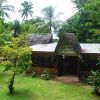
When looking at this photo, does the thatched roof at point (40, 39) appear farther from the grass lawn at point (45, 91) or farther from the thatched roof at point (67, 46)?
the grass lawn at point (45, 91)

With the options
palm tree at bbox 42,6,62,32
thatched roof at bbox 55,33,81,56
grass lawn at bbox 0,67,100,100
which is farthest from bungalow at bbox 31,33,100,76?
palm tree at bbox 42,6,62,32

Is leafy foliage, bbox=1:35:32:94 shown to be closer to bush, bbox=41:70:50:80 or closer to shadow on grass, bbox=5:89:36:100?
shadow on grass, bbox=5:89:36:100

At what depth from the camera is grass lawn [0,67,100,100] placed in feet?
70.6

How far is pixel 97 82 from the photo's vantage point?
22344mm

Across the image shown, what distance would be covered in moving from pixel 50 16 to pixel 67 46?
30.0 m

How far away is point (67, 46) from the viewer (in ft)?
93.8

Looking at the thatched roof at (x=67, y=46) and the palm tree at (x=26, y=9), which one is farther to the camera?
the palm tree at (x=26, y=9)

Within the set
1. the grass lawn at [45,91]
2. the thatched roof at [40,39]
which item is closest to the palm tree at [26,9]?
the thatched roof at [40,39]

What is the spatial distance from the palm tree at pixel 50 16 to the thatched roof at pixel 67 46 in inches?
1117

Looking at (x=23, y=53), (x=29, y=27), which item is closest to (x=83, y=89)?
(x=23, y=53)

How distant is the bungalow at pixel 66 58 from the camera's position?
1117 inches

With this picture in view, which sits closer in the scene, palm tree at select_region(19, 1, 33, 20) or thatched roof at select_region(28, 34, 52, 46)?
thatched roof at select_region(28, 34, 52, 46)

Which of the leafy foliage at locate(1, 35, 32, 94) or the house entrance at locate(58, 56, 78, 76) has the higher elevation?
the leafy foliage at locate(1, 35, 32, 94)

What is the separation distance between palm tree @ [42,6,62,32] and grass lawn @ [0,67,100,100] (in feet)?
101
